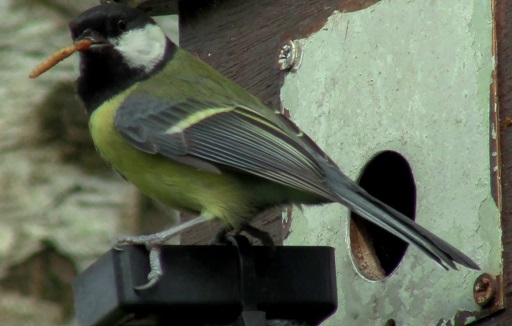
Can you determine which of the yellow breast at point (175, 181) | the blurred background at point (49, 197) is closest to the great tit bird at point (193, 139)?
the yellow breast at point (175, 181)

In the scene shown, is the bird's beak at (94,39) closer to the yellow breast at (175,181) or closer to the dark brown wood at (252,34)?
the yellow breast at (175,181)

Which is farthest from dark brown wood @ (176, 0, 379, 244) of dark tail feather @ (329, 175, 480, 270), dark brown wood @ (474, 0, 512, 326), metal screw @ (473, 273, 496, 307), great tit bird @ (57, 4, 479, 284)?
metal screw @ (473, 273, 496, 307)

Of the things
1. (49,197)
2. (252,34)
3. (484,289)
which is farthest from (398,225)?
(49,197)

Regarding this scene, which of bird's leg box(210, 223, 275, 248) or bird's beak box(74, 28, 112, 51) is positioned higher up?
bird's beak box(74, 28, 112, 51)

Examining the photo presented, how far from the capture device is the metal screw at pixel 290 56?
2.93m

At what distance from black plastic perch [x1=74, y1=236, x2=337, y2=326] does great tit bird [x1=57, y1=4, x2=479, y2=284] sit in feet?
0.29

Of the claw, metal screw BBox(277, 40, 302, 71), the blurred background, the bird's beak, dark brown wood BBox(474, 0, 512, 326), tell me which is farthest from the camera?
the blurred background

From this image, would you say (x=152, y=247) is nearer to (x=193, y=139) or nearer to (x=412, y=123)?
(x=193, y=139)

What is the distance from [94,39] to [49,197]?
4.86ft

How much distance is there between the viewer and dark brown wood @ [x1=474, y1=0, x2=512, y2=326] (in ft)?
7.66

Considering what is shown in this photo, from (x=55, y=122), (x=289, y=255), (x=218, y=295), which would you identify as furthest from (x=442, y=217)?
(x=55, y=122)

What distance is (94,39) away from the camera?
2.71m

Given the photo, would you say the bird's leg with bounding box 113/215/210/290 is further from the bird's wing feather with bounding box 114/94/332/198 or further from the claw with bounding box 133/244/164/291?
the bird's wing feather with bounding box 114/94/332/198

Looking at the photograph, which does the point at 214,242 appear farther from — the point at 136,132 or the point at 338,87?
the point at 338,87
